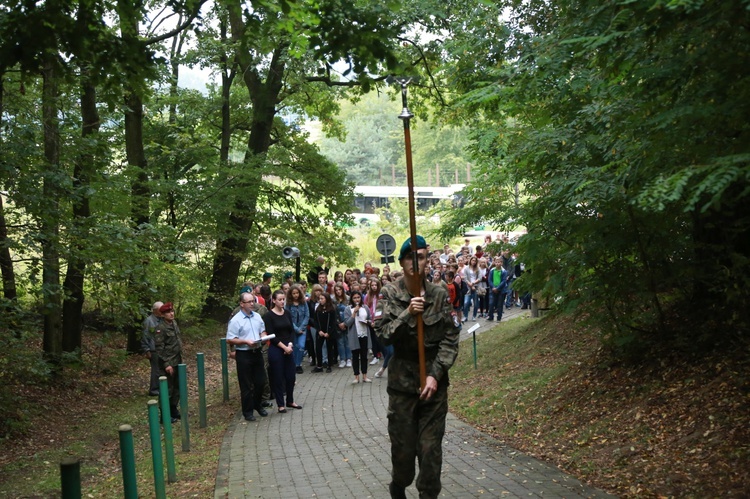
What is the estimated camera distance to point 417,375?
7.25 m

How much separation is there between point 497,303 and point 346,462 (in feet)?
56.6

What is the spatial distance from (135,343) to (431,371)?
18663 mm

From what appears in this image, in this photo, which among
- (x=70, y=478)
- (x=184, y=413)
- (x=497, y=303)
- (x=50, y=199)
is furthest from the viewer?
(x=497, y=303)

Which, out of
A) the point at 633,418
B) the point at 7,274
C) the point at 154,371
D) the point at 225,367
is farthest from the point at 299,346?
the point at 633,418

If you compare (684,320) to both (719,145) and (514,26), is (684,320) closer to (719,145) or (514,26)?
(719,145)

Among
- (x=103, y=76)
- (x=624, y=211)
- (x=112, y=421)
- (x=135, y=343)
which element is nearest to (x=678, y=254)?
(x=624, y=211)

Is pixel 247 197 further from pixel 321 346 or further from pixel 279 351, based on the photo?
pixel 279 351

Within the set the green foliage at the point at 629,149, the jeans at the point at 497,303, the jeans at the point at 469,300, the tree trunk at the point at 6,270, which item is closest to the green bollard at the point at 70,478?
the green foliage at the point at 629,149

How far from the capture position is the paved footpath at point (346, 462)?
8.88 metres

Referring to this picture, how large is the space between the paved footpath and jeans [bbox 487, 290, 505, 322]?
40.2 ft

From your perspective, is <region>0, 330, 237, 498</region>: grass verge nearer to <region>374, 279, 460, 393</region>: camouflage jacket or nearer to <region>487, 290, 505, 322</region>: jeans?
<region>374, 279, 460, 393</region>: camouflage jacket

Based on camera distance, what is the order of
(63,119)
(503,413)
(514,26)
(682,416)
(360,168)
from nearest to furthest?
1. (682,416)
2. (503,413)
3. (514,26)
4. (63,119)
5. (360,168)

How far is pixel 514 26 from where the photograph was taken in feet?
49.8

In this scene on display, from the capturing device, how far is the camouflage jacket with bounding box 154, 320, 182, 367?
14.9 metres
